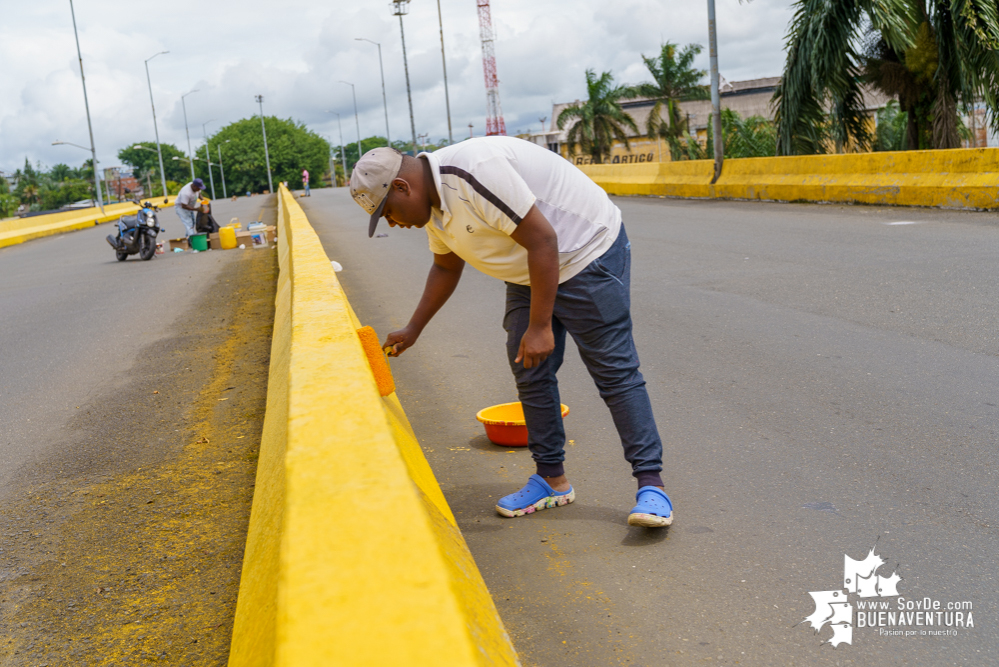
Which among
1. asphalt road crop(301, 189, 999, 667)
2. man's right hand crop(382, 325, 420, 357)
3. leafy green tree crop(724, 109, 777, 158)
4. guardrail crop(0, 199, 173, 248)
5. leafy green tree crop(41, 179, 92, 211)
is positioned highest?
leafy green tree crop(41, 179, 92, 211)

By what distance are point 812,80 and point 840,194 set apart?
14.2ft

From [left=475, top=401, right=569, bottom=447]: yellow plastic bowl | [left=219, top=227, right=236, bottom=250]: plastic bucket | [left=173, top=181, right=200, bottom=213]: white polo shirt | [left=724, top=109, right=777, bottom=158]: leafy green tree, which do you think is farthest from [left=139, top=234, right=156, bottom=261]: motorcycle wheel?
[left=724, top=109, right=777, bottom=158]: leafy green tree

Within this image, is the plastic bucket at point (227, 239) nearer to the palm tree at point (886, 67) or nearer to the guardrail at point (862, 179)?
the guardrail at point (862, 179)

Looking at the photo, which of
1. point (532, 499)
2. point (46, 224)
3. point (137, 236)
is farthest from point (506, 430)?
point (46, 224)

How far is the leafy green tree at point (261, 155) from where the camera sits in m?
124

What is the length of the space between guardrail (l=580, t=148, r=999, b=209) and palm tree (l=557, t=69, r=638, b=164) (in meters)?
24.7

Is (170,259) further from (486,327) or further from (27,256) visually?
(486,327)

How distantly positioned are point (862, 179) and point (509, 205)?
13.2 m

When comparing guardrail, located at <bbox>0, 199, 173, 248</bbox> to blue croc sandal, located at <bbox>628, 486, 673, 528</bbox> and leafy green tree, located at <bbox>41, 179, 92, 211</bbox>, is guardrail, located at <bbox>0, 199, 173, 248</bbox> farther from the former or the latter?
leafy green tree, located at <bbox>41, 179, 92, 211</bbox>

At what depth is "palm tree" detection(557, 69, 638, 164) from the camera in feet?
147

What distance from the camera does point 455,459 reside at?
4.34 m

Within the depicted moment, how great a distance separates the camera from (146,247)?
664 inches

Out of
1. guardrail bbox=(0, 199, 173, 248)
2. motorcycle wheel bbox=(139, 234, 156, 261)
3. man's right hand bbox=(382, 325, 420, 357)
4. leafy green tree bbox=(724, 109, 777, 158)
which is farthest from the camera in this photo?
guardrail bbox=(0, 199, 173, 248)

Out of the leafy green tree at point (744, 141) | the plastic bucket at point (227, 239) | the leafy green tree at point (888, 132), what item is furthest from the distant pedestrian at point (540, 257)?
the leafy green tree at point (888, 132)
